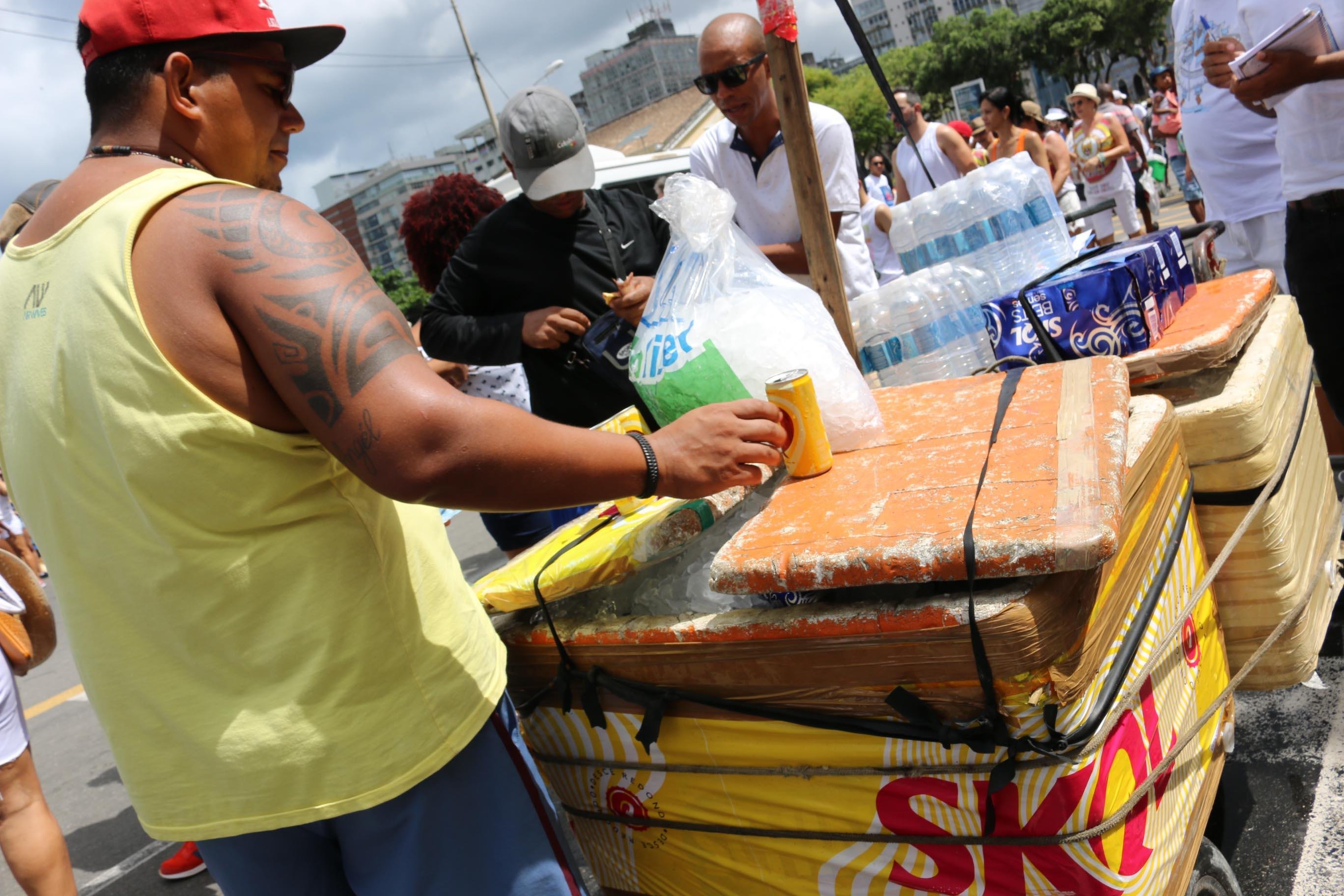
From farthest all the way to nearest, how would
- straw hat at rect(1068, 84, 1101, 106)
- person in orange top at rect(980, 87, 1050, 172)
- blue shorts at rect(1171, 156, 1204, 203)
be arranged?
straw hat at rect(1068, 84, 1101, 106) → blue shorts at rect(1171, 156, 1204, 203) → person in orange top at rect(980, 87, 1050, 172)

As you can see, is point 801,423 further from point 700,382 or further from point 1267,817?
point 1267,817

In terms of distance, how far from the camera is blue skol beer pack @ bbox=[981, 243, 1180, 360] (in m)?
1.94

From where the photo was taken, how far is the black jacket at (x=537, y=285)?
113 inches

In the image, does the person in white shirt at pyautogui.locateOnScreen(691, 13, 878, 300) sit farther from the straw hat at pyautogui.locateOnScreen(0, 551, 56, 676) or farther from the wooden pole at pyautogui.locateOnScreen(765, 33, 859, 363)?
the straw hat at pyautogui.locateOnScreen(0, 551, 56, 676)

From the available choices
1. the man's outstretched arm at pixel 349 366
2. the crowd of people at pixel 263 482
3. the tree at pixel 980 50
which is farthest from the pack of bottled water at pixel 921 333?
the tree at pixel 980 50

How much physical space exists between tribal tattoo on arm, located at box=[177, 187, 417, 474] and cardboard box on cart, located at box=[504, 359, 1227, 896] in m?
0.57

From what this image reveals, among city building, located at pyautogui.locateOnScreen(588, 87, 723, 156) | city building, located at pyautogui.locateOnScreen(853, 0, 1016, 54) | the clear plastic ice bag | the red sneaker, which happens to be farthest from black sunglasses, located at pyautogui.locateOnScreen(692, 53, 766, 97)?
city building, located at pyautogui.locateOnScreen(853, 0, 1016, 54)

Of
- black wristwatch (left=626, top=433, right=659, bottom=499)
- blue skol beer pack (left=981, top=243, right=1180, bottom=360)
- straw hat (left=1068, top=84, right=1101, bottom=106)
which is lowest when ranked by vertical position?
blue skol beer pack (left=981, top=243, right=1180, bottom=360)

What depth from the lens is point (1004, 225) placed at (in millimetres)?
2803

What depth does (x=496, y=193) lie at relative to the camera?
3619mm

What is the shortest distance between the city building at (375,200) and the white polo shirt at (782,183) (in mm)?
123664

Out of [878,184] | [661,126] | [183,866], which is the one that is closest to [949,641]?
[183,866]

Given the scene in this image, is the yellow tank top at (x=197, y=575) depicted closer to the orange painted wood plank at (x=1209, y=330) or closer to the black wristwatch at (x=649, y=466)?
the black wristwatch at (x=649, y=466)

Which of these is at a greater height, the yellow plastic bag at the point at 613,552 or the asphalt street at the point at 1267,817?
the yellow plastic bag at the point at 613,552
